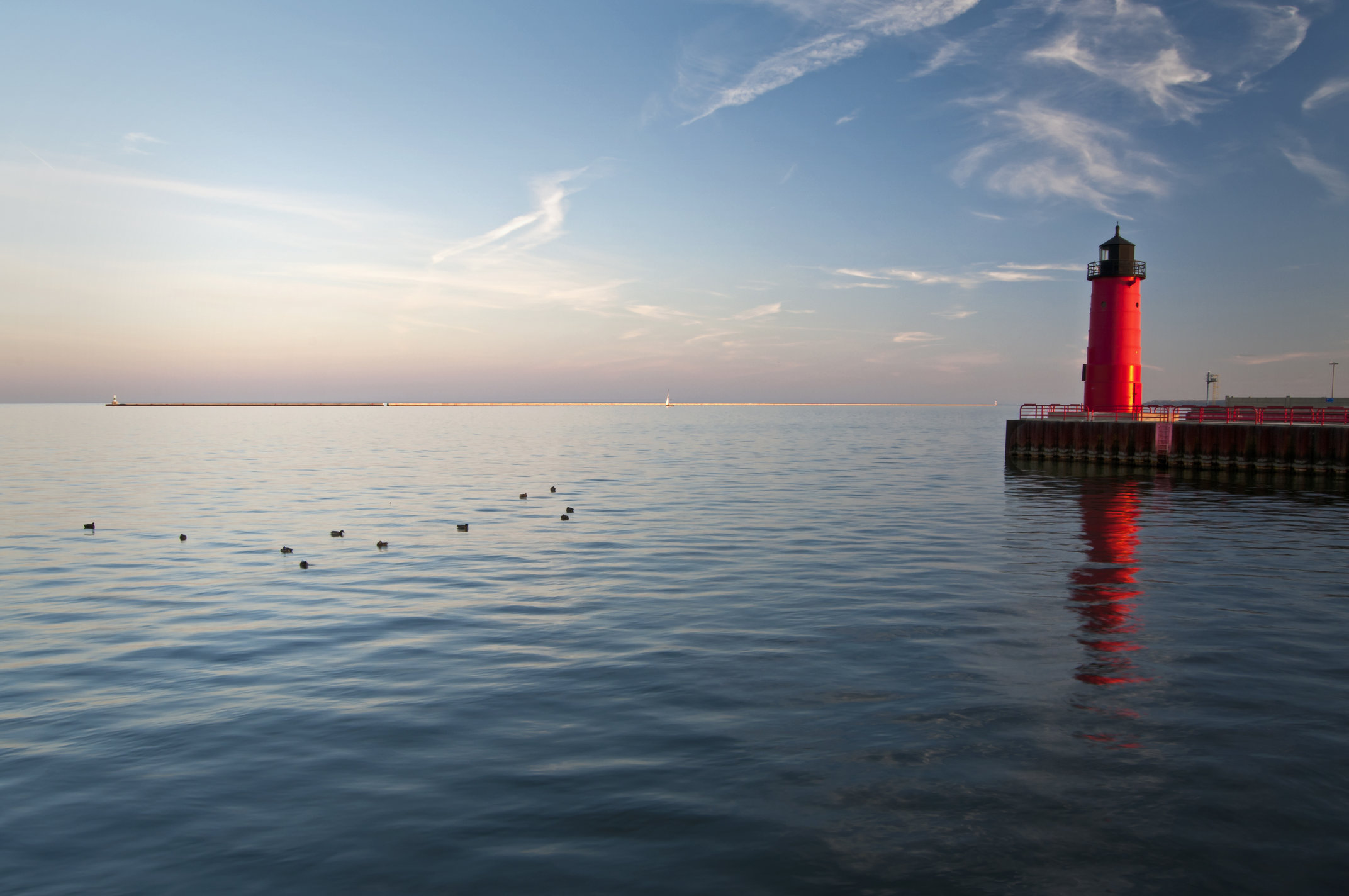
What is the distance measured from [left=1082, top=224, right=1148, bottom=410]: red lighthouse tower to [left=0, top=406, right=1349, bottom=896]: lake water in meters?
28.7

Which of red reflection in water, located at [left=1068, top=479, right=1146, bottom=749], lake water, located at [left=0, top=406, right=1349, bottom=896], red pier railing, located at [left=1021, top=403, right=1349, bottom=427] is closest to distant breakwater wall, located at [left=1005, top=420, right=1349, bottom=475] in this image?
red pier railing, located at [left=1021, top=403, right=1349, bottom=427]

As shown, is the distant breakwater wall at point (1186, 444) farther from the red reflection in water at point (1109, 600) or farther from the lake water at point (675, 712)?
the lake water at point (675, 712)

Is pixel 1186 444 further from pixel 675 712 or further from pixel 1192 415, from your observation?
pixel 675 712

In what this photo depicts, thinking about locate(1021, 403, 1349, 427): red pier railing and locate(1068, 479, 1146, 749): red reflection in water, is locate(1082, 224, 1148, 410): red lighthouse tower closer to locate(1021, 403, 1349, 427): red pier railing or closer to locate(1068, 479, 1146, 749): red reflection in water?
locate(1021, 403, 1349, 427): red pier railing

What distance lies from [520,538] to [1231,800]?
1936 cm

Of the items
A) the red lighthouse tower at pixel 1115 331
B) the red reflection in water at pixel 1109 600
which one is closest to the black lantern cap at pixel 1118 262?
the red lighthouse tower at pixel 1115 331

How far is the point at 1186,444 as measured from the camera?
48438 mm

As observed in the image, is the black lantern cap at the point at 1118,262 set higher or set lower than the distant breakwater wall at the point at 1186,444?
higher

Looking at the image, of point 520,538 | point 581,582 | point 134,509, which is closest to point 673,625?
point 581,582

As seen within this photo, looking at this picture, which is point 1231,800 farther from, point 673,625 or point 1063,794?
point 673,625

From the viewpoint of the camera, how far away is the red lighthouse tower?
167 ft

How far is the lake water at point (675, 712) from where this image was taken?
273 inches

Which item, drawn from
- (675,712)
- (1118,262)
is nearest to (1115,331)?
(1118,262)

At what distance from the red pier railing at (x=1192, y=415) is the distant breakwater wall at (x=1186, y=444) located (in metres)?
0.62
